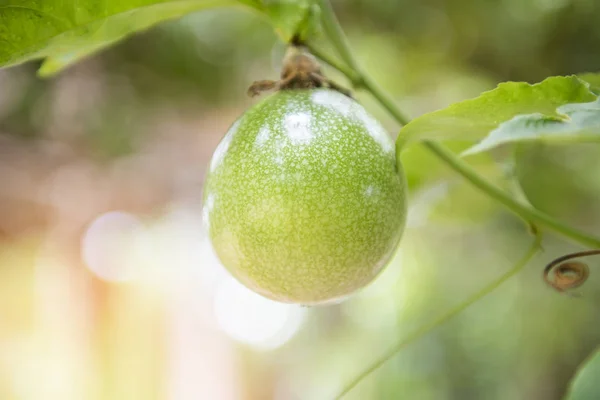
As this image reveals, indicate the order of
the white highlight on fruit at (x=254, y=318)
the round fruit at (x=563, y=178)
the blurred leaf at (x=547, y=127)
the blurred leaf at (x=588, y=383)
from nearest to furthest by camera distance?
the blurred leaf at (x=547, y=127)
the blurred leaf at (x=588, y=383)
the round fruit at (x=563, y=178)
the white highlight on fruit at (x=254, y=318)

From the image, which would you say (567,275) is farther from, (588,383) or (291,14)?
(291,14)

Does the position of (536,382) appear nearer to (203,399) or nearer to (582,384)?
(582,384)

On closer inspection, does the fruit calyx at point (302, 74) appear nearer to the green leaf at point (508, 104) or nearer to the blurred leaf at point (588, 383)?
the green leaf at point (508, 104)

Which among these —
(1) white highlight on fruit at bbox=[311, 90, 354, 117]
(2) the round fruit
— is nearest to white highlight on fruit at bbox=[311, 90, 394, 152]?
(1) white highlight on fruit at bbox=[311, 90, 354, 117]

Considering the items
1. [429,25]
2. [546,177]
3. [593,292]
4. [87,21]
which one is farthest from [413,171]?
[593,292]

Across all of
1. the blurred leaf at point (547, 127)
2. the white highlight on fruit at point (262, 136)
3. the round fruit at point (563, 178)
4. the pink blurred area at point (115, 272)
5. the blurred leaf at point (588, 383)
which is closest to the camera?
the blurred leaf at point (547, 127)

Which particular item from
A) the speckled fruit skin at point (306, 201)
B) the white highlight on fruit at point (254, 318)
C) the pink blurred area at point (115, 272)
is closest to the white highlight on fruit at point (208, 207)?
the speckled fruit skin at point (306, 201)
